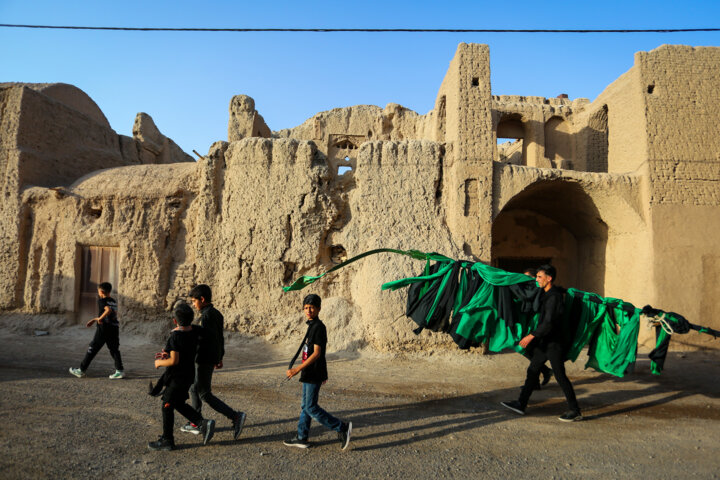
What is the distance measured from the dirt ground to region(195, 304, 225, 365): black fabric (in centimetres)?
72

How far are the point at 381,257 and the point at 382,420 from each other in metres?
4.36

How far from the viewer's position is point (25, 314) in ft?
32.4

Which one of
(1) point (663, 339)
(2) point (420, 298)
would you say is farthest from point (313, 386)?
(1) point (663, 339)

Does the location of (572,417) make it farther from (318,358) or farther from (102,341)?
(102,341)

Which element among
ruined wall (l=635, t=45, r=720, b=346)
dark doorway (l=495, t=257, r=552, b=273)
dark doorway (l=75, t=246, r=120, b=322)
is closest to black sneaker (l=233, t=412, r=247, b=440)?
dark doorway (l=75, t=246, r=120, b=322)

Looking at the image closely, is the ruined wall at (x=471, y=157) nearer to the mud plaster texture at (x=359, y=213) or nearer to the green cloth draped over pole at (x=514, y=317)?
the mud plaster texture at (x=359, y=213)

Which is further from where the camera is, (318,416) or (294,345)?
(294,345)

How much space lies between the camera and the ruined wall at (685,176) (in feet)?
28.8

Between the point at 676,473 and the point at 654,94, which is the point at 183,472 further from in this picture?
the point at 654,94

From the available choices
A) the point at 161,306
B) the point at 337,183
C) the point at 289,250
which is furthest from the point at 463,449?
the point at 161,306

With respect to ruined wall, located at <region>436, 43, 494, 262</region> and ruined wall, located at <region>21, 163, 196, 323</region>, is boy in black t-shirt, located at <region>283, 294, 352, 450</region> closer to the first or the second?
ruined wall, located at <region>436, 43, 494, 262</region>

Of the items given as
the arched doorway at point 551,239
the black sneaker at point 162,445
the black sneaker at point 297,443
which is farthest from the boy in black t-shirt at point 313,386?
the arched doorway at point 551,239

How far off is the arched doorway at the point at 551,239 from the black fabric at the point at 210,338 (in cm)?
890

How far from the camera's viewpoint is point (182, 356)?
363 centimetres
